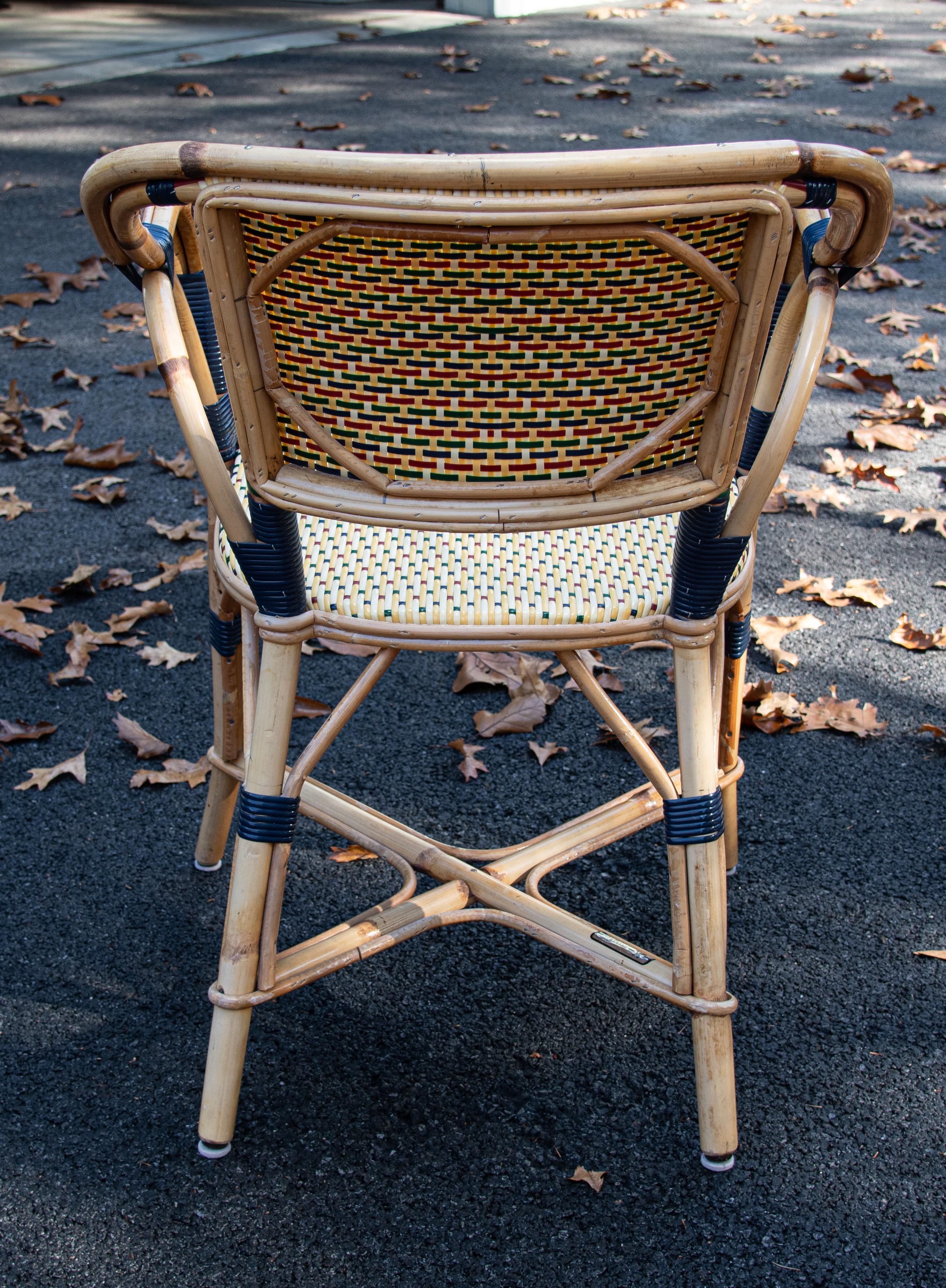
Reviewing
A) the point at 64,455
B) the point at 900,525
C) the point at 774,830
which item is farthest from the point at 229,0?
the point at 774,830

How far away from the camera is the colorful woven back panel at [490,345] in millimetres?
1075

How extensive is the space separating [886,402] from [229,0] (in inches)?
353

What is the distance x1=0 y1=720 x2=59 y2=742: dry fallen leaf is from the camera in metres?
2.35

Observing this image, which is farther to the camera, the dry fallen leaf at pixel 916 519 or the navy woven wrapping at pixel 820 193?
the dry fallen leaf at pixel 916 519

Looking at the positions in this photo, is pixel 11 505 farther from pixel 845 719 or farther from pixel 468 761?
pixel 845 719

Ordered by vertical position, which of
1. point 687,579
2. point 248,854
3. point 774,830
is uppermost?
point 687,579

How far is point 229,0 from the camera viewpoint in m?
10.4

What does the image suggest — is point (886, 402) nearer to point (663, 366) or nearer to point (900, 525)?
point (900, 525)

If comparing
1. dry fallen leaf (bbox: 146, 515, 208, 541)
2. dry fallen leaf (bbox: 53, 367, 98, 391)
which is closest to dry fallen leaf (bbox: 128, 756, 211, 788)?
dry fallen leaf (bbox: 146, 515, 208, 541)

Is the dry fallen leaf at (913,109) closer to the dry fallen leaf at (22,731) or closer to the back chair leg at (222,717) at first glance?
the dry fallen leaf at (22,731)

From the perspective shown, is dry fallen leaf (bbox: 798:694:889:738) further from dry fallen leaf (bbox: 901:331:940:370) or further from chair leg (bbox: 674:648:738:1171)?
dry fallen leaf (bbox: 901:331:940:370)

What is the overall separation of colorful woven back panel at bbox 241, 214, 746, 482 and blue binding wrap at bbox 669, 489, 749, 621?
0.32ft

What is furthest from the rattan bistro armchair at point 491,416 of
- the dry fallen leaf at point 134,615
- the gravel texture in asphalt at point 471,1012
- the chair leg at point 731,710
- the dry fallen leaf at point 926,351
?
the dry fallen leaf at point 926,351

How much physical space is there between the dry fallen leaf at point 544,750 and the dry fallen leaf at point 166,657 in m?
0.79
